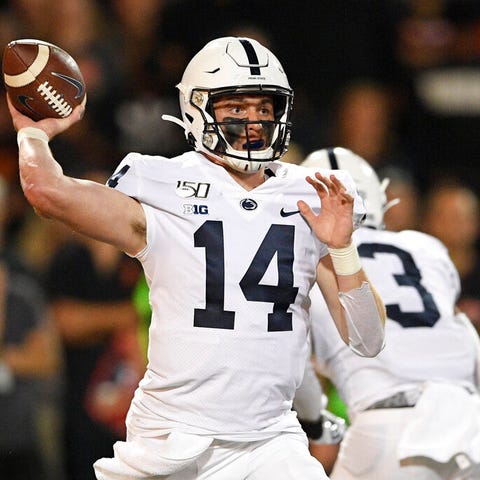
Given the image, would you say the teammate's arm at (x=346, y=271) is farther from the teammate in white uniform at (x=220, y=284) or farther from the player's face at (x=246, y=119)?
the player's face at (x=246, y=119)

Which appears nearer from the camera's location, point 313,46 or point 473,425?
point 473,425

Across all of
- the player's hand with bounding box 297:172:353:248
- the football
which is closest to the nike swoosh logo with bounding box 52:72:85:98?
the football

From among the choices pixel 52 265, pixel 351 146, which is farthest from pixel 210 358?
pixel 351 146

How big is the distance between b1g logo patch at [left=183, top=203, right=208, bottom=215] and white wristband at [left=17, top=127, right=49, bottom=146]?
0.53 meters

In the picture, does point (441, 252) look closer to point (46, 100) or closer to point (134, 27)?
point (46, 100)

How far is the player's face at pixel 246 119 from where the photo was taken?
4430 millimetres

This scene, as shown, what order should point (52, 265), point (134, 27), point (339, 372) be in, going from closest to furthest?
point (339, 372), point (52, 265), point (134, 27)

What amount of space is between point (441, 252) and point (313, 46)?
461 centimetres

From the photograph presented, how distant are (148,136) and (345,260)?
4921 millimetres

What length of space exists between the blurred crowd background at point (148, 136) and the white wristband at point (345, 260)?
335 centimetres

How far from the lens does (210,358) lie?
4.16 m

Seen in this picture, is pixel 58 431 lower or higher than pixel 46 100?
lower

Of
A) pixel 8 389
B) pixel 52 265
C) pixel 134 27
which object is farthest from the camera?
pixel 134 27

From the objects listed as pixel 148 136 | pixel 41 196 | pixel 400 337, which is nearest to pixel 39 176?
pixel 41 196
